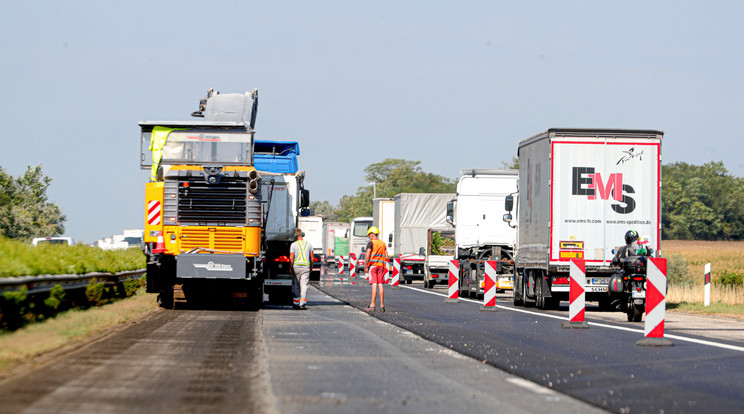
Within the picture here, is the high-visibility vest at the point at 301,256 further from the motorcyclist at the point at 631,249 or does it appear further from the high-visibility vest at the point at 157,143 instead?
the motorcyclist at the point at 631,249

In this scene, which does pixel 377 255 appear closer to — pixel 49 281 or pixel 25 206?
pixel 49 281

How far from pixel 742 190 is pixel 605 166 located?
116589mm

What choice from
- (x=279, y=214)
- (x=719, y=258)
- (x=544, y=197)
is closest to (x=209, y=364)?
(x=279, y=214)

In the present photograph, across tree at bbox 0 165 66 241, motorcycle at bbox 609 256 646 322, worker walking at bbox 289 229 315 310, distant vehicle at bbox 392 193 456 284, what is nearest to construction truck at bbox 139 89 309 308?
worker walking at bbox 289 229 315 310

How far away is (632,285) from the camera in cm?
1859

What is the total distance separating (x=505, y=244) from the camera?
32.9m

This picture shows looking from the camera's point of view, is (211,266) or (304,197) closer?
(211,266)

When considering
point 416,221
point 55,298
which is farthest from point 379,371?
point 416,221

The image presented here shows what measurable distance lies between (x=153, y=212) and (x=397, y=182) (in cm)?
13448

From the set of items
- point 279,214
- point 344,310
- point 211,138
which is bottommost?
point 344,310

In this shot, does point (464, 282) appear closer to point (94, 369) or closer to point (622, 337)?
point (622, 337)

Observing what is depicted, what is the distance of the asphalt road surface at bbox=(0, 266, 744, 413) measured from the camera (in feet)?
25.7

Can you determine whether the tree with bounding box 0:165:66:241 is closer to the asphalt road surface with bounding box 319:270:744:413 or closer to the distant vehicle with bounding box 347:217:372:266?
the distant vehicle with bounding box 347:217:372:266

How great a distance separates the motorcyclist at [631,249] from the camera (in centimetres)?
1862
